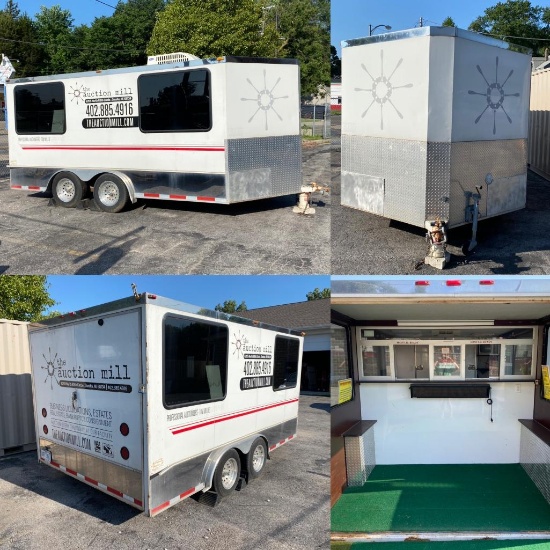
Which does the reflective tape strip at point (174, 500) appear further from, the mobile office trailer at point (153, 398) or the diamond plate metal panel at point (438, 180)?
the diamond plate metal panel at point (438, 180)

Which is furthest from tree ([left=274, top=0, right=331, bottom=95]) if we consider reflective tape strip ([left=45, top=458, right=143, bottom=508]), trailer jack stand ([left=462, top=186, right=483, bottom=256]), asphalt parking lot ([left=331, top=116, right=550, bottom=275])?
reflective tape strip ([left=45, top=458, right=143, bottom=508])

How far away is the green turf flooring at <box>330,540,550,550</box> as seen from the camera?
438 centimetres

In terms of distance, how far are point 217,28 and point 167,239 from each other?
509 inches

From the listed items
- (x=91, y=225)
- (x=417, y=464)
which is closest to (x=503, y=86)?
(x=417, y=464)

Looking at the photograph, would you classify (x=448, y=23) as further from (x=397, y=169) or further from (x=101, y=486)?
(x=101, y=486)

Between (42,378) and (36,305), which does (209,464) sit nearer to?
(42,378)

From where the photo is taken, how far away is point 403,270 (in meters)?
6.52

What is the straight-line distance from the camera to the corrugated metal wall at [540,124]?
517 inches

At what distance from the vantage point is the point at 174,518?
5047 mm

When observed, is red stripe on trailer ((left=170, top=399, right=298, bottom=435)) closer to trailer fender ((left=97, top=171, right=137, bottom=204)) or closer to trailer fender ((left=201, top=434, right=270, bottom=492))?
trailer fender ((left=201, top=434, right=270, bottom=492))

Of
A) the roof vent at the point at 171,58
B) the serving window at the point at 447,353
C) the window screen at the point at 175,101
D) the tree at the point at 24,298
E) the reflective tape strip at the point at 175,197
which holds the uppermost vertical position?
the roof vent at the point at 171,58

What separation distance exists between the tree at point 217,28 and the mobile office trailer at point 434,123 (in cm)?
1238

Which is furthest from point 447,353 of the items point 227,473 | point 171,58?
point 171,58

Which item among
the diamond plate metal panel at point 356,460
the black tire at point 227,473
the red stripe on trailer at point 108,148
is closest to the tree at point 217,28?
the red stripe on trailer at point 108,148
